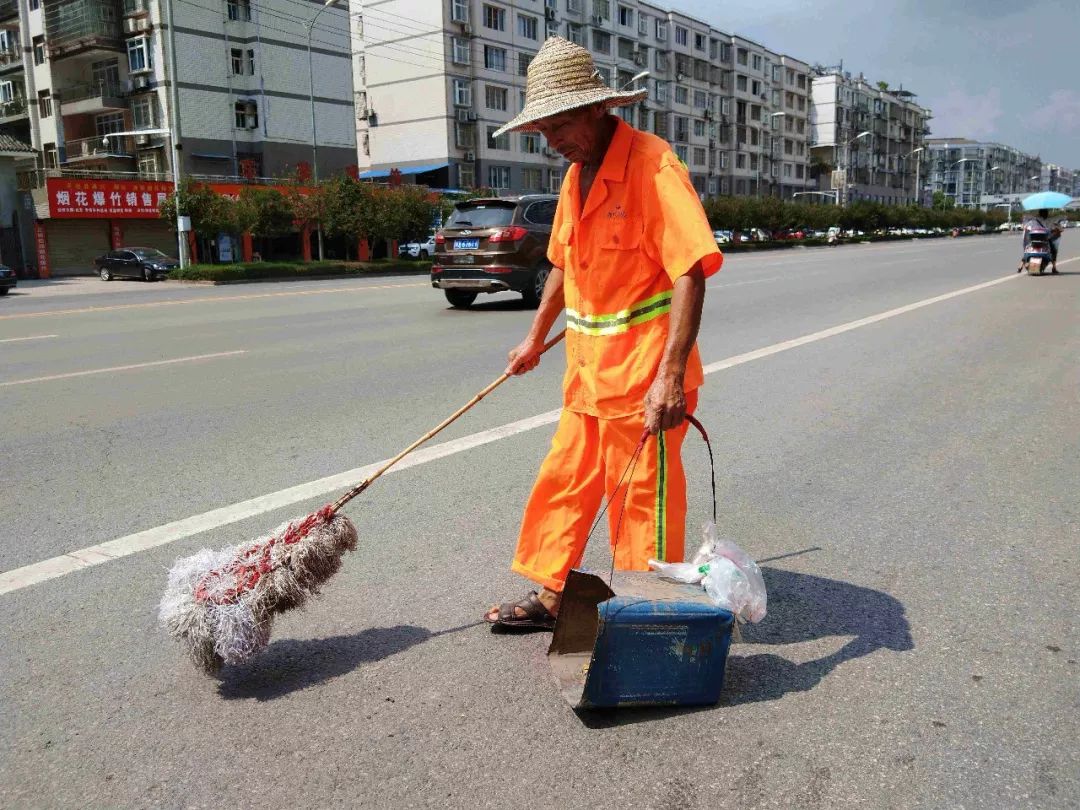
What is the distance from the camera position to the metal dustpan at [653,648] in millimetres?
2520

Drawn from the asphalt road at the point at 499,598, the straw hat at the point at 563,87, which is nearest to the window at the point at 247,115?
the asphalt road at the point at 499,598

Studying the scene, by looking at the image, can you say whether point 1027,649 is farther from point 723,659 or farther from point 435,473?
point 435,473

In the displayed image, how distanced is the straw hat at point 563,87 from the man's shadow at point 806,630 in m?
1.75

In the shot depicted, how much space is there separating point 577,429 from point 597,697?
0.84 meters

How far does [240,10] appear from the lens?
4741 centimetres

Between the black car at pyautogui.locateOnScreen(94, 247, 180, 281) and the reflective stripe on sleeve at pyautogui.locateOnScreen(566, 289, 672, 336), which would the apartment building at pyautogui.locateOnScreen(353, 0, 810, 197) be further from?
the reflective stripe on sleeve at pyautogui.locateOnScreen(566, 289, 672, 336)

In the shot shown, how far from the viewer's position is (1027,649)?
118 inches

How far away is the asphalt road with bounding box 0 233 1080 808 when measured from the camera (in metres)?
2.34

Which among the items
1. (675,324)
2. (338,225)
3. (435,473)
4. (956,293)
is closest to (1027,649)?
(675,324)

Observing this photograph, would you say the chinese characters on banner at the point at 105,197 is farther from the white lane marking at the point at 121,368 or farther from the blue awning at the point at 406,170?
the white lane marking at the point at 121,368

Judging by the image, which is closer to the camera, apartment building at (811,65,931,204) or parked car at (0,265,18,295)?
parked car at (0,265,18,295)

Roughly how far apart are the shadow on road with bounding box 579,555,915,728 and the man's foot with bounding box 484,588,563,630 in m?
0.55

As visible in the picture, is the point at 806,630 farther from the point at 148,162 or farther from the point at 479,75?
the point at 479,75

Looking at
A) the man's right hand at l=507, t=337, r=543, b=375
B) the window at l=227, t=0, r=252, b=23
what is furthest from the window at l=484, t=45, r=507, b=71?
the man's right hand at l=507, t=337, r=543, b=375
